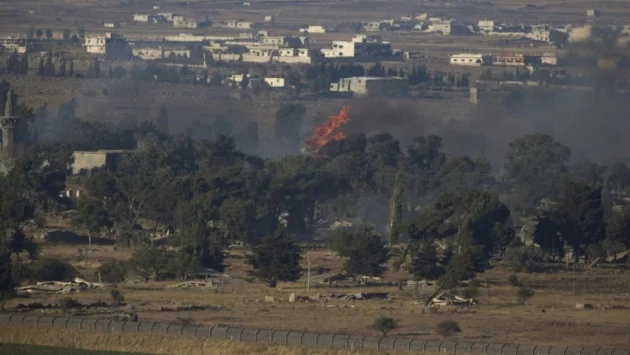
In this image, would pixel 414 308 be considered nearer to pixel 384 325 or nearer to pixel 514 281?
pixel 384 325

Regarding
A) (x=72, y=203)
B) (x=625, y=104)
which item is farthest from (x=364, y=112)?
(x=72, y=203)

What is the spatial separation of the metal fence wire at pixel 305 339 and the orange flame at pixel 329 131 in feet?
215

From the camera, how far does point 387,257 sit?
Answer: 240ft

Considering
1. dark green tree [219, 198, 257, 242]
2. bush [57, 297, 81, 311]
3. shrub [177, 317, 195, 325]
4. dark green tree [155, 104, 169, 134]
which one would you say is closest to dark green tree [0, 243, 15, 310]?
bush [57, 297, 81, 311]

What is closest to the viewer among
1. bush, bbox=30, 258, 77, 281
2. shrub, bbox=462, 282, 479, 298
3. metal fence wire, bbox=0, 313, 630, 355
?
metal fence wire, bbox=0, 313, 630, 355

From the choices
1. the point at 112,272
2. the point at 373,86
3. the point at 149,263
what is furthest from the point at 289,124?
the point at 112,272

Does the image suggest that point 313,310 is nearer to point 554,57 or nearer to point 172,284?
point 172,284

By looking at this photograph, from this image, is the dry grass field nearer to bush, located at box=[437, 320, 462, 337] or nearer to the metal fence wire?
bush, located at box=[437, 320, 462, 337]

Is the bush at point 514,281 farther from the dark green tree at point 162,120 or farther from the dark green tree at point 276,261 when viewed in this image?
the dark green tree at point 162,120

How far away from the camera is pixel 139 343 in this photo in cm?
4938

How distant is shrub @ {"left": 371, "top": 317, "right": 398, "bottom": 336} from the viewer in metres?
55.7

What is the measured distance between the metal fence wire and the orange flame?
65400mm

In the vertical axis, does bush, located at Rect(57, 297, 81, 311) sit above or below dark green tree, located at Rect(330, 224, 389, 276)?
above

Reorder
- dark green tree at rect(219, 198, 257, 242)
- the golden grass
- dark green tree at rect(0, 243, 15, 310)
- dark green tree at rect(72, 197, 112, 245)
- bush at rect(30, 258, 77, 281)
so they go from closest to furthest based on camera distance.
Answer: the golden grass, dark green tree at rect(0, 243, 15, 310), bush at rect(30, 258, 77, 281), dark green tree at rect(72, 197, 112, 245), dark green tree at rect(219, 198, 257, 242)
